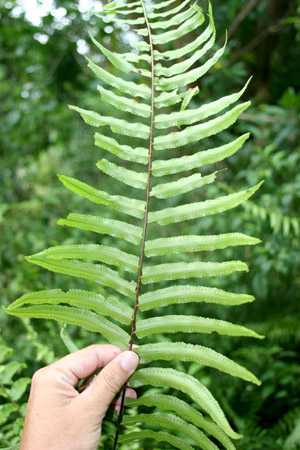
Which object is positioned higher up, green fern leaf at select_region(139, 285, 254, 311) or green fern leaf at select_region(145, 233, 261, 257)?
green fern leaf at select_region(145, 233, 261, 257)

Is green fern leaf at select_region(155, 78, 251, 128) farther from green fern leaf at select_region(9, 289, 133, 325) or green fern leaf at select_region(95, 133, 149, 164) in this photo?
green fern leaf at select_region(9, 289, 133, 325)

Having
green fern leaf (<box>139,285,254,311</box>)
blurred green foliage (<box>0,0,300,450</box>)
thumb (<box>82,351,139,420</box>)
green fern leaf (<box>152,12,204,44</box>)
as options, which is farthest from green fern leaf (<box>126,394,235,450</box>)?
green fern leaf (<box>152,12,204,44</box>)

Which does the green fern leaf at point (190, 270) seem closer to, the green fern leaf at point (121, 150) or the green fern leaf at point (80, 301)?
the green fern leaf at point (80, 301)

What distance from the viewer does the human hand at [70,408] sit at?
2.95 feet

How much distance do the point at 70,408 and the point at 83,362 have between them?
5.1 inches

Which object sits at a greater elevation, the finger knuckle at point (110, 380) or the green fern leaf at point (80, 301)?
the green fern leaf at point (80, 301)

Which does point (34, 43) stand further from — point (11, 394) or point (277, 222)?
point (11, 394)

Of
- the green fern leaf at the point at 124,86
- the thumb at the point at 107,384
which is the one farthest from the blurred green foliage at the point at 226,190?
the green fern leaf at the point at 124,86

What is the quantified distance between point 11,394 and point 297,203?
1.67 metres

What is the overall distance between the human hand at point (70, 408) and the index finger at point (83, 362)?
0.02 m

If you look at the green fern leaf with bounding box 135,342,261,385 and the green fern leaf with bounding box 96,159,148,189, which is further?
the green fern leaf with bounding box 96,159,148,189

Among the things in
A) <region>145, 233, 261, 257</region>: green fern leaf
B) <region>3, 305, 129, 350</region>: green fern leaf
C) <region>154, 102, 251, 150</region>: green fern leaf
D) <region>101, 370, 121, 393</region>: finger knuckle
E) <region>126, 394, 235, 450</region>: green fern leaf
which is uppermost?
<region>154, 102, 251, 150</region>: green fern leaf

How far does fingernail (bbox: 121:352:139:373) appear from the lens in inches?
36.3

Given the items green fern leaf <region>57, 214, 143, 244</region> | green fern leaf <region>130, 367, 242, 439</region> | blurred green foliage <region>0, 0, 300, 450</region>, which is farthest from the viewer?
blurred green foliage <region>0, 0, 300, 450</region>
